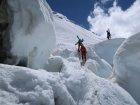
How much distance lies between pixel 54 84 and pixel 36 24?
83.7 inches

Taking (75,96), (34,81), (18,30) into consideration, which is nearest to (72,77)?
(75,96)

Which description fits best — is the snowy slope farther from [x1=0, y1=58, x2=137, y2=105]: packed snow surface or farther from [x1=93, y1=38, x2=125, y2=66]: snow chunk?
[x1=0, y1=58, x2=137, y2=105]: packed snow surface

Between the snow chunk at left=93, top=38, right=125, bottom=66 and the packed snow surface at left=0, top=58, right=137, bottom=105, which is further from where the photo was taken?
the snow chunk at left=93, top=38, right=125, bottom=66

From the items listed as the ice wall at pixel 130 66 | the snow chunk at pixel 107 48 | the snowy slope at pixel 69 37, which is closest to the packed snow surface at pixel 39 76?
the ice wall at pixel 130 66

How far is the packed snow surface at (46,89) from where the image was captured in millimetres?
2953

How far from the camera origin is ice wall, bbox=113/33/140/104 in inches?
282

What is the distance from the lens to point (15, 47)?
195 inches

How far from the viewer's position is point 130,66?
7414 millimetres

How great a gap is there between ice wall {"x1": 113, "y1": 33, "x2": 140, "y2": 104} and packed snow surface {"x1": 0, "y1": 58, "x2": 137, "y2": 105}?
2.48 metres

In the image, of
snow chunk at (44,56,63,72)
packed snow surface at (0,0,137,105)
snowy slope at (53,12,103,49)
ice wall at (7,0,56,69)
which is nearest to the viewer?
packed snow surface at (0,0,137,105)

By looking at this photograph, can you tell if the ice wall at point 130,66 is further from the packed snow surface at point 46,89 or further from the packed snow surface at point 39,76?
the packed snow surface at point 46,89

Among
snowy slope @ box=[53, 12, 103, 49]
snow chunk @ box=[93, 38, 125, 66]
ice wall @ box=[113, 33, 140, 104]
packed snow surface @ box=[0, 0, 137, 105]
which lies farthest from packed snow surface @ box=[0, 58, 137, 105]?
snow chunk @ box=[93, 38, 125, 66]

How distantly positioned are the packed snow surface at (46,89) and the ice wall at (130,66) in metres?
2.48

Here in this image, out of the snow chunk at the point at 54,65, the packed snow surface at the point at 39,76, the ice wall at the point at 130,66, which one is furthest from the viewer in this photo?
the ice wall at the point at 130,66
